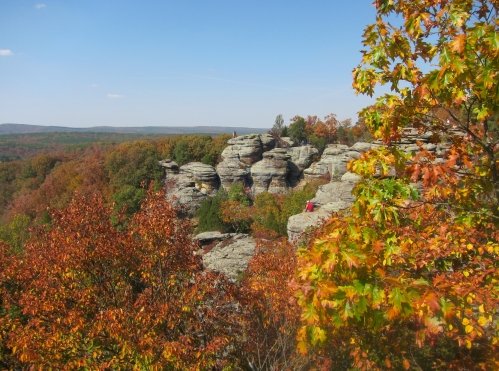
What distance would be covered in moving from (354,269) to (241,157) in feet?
169

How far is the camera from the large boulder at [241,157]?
53156 millimetres

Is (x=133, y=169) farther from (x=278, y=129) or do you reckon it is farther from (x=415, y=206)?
(x=415, y=206)

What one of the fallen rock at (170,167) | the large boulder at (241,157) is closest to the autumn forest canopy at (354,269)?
the large boulder at (241,157)

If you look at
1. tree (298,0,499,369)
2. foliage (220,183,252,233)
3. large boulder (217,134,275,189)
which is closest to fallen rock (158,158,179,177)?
large boulder (217,134,275,189)

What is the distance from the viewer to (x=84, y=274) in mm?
8820

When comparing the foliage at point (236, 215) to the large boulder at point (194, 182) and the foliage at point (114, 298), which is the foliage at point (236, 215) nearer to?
the large boulder at point (194, 182)

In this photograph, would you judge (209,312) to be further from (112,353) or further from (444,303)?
Result: (444,303)

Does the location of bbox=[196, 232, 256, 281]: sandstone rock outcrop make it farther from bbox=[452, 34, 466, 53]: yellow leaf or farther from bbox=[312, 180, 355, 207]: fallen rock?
bbox=[452, 34, 466, 53]: yellow leaf

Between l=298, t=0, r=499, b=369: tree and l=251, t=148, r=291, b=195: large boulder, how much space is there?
45170 millimetres

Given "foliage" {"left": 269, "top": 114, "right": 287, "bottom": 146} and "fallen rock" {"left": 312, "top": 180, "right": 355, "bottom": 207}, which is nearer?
"fallen rock" {"left": 312, "top": 180, "right": 355, "bottom": 207}

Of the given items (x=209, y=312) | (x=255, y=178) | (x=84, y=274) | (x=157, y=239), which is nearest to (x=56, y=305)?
(x=84, y=274)

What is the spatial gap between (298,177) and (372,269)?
165 feet

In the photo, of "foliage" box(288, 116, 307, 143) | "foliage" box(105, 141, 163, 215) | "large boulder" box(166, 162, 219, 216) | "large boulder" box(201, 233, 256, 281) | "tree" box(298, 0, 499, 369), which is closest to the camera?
"tree" box(298, 0, 499, 369)

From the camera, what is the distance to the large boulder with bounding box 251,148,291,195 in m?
51.2
